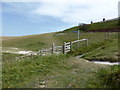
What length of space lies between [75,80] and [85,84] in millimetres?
598

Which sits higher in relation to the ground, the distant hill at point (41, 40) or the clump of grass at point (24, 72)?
the distant hill at point (41, 40)

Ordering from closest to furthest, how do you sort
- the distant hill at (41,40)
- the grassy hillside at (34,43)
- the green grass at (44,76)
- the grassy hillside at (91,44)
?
the green grass at (44,76)
the grassy hillside at (91,44)
the grassy hillside at (34,43)
the distant hill at (41,40)

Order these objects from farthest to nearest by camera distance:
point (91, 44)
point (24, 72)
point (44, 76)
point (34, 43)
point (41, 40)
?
point (41, 40) → point (34, 43) → point (91, 44) → point (24, 72) → point (44, 76)

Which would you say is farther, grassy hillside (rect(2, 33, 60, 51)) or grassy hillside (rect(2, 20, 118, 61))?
grassy hillside (rect(2, 33, 60, 51))

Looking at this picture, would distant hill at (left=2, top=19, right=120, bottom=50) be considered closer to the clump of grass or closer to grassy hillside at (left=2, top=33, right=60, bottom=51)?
grassy hillside at (left=2, top=33, right=60, bottom=51)

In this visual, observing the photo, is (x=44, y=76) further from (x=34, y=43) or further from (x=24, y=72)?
(x=34, y=43)

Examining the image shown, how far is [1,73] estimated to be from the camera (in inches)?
327

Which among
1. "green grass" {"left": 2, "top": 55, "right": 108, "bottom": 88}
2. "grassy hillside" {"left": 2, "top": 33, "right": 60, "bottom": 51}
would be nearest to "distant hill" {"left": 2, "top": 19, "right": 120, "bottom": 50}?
"grassy hillside" {"left": 2, "top": 33, "right": 60, "bottom": 51}

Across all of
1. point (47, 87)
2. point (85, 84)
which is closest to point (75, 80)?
point (85, 84)

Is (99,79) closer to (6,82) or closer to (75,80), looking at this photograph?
(75,80)

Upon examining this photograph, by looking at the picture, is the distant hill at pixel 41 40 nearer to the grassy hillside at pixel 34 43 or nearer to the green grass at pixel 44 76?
the grassy hillside at pixel 34 43

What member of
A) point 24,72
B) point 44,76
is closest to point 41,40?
point 24,72

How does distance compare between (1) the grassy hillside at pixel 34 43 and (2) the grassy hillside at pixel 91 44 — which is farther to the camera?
(1) the grassy hillside at pixel 34 43

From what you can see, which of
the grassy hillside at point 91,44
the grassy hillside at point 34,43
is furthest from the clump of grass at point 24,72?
the grassy hillside at point 34,43
